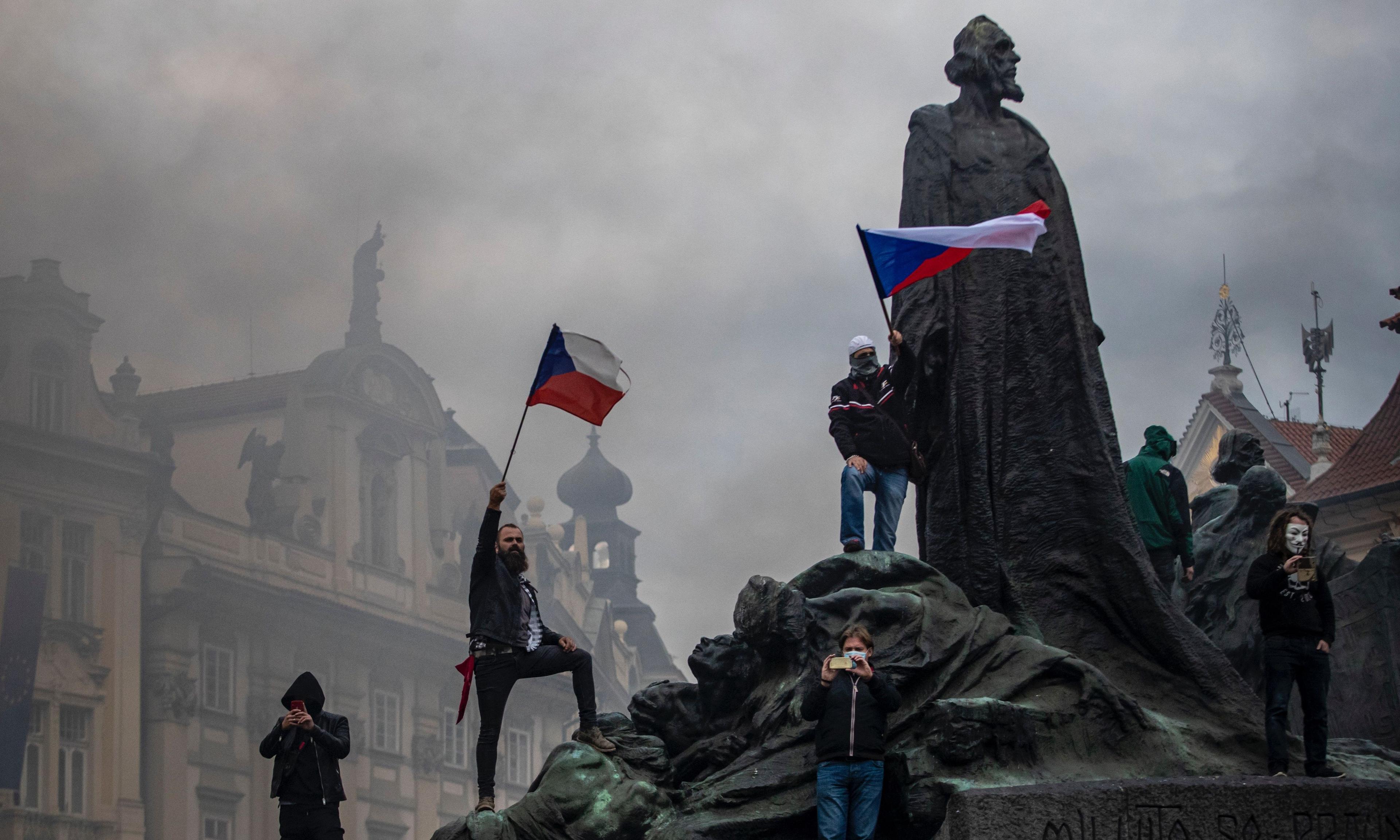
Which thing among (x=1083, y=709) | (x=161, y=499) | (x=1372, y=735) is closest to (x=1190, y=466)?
(x=161, y=499)

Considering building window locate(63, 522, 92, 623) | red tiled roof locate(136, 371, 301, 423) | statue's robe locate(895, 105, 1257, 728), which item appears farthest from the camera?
red tiled roof locate(136, 371, 301, 423)

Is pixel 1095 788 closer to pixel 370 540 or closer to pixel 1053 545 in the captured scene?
pixel 1053 545

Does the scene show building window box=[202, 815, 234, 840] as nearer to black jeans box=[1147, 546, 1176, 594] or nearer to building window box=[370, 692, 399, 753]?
building window box=[370, 692, 399, 753]

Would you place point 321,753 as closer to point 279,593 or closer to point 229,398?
point 279,593

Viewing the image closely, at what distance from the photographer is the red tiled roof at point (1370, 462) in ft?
101

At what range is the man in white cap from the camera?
893cm

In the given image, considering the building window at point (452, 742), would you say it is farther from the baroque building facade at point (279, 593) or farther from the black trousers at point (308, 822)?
the black trousers at point (308, 822)

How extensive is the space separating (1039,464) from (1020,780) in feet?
6.46

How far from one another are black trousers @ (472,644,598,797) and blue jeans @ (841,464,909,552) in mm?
1393

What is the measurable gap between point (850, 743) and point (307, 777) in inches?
102

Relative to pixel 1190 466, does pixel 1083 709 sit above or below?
below

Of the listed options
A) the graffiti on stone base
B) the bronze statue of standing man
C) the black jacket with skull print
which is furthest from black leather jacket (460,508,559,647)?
the black jacket with skull print

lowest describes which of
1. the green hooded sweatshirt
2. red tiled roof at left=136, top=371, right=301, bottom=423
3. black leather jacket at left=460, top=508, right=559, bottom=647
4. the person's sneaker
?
the person's sneaker

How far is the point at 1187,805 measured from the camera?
22.8 ft
